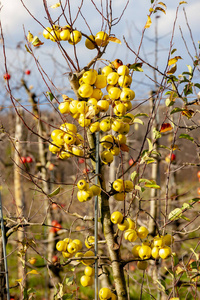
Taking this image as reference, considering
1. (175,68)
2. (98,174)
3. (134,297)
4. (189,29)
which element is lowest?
(134,297)

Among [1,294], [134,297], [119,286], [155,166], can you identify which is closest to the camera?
[119,286]

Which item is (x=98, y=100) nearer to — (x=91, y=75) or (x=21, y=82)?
(x=91, y=75)

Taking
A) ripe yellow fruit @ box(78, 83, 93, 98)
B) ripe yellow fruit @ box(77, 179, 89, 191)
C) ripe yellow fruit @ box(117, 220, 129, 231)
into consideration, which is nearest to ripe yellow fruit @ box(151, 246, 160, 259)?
ripe yellow fruit @ box(117, 220, 129, 231)

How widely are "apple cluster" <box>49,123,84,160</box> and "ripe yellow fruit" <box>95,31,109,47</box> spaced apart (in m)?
0.41

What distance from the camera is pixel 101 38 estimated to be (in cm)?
145

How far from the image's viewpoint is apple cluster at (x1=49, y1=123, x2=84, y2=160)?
1.39 metres

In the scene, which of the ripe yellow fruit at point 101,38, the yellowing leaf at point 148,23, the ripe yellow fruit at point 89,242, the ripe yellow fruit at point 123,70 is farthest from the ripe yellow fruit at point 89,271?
the yellowing leaf at point 148,23

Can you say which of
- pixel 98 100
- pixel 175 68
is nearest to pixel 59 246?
pixel 98 100

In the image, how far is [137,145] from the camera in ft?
20.2

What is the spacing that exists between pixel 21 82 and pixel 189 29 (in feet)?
10.6

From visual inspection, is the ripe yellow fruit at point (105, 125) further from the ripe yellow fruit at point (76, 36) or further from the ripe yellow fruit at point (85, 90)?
the ripe yellow fruit at point (76, 36)

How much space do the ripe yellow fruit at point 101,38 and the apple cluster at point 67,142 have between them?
0.41m

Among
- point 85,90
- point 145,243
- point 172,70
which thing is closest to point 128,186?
point 145,243

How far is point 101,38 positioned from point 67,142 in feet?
1.67
